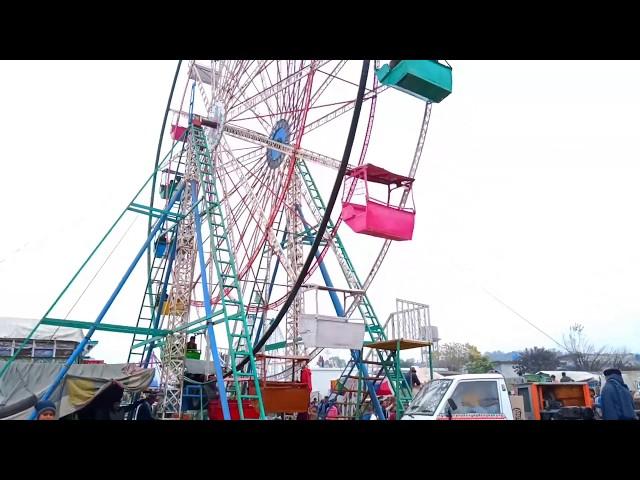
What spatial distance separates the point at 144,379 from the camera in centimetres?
1204

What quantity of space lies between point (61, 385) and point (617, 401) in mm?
10679

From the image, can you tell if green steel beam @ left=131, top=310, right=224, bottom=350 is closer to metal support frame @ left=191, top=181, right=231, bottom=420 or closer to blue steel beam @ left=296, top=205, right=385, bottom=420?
metal support frame @ left=191, top=181, right=231, bottom=420

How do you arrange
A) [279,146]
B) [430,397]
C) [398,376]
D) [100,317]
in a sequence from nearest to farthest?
[430,397]
[398,376]
[100,317]
[279,146]

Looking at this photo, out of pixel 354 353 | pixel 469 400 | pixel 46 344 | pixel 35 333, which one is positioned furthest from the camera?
pixel 35 333

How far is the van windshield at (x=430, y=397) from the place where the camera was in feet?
21.9

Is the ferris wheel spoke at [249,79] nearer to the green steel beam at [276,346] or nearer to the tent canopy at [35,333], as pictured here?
the green steel beam at [276,346]

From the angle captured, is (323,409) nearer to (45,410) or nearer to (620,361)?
(45,410)

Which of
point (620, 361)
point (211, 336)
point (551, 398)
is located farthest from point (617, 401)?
point (620, 361)

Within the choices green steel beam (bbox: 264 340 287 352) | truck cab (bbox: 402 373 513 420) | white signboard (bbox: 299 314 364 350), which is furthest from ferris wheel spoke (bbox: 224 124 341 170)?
truck cab (bbox: 402 373 513 420)

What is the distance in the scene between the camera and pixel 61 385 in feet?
37.4

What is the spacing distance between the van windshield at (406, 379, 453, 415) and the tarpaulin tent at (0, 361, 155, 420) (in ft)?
23.4
